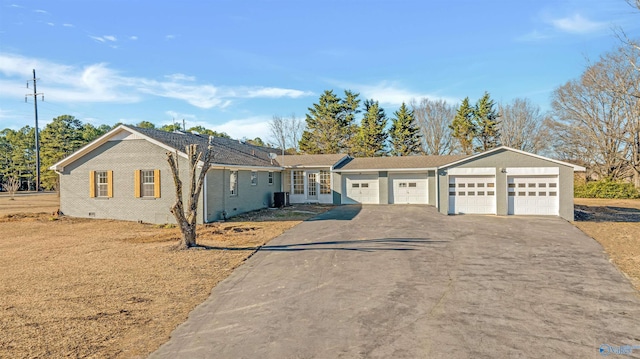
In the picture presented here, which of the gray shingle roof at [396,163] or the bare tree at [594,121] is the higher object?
the bare tree at [594,121]

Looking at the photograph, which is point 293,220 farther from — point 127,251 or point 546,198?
point 546,198

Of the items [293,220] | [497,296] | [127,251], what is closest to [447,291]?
[497,296]

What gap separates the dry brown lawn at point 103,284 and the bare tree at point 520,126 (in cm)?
3619

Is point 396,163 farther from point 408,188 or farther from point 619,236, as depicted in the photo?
point 619,236

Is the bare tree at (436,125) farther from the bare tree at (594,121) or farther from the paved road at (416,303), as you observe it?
the paved road at (416,303)

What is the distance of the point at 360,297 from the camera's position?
6629mm

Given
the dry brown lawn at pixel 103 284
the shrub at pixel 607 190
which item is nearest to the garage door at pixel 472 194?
the dry brown lawn at pixel 103 284

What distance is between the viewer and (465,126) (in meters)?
38.1

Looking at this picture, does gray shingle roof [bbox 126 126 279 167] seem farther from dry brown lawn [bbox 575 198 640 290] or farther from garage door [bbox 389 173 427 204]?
dry brown lawn [bbox 575 198 640 290]

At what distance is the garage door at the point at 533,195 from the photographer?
16859mm

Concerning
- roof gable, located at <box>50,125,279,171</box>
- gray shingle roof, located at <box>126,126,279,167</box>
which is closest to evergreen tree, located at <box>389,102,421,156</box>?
gray shingle roof, located at <box>126,126,279,167</box>

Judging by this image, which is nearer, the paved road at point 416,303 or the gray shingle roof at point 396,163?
the paved road at point 416,303

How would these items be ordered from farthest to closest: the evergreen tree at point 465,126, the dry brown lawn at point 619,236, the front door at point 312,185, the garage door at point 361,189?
the evergreen tree at point 465,126, the front door at point 312,185, the garage door at point 361,189, the dry brown lawn at point 619,236

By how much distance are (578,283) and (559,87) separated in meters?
34.7
